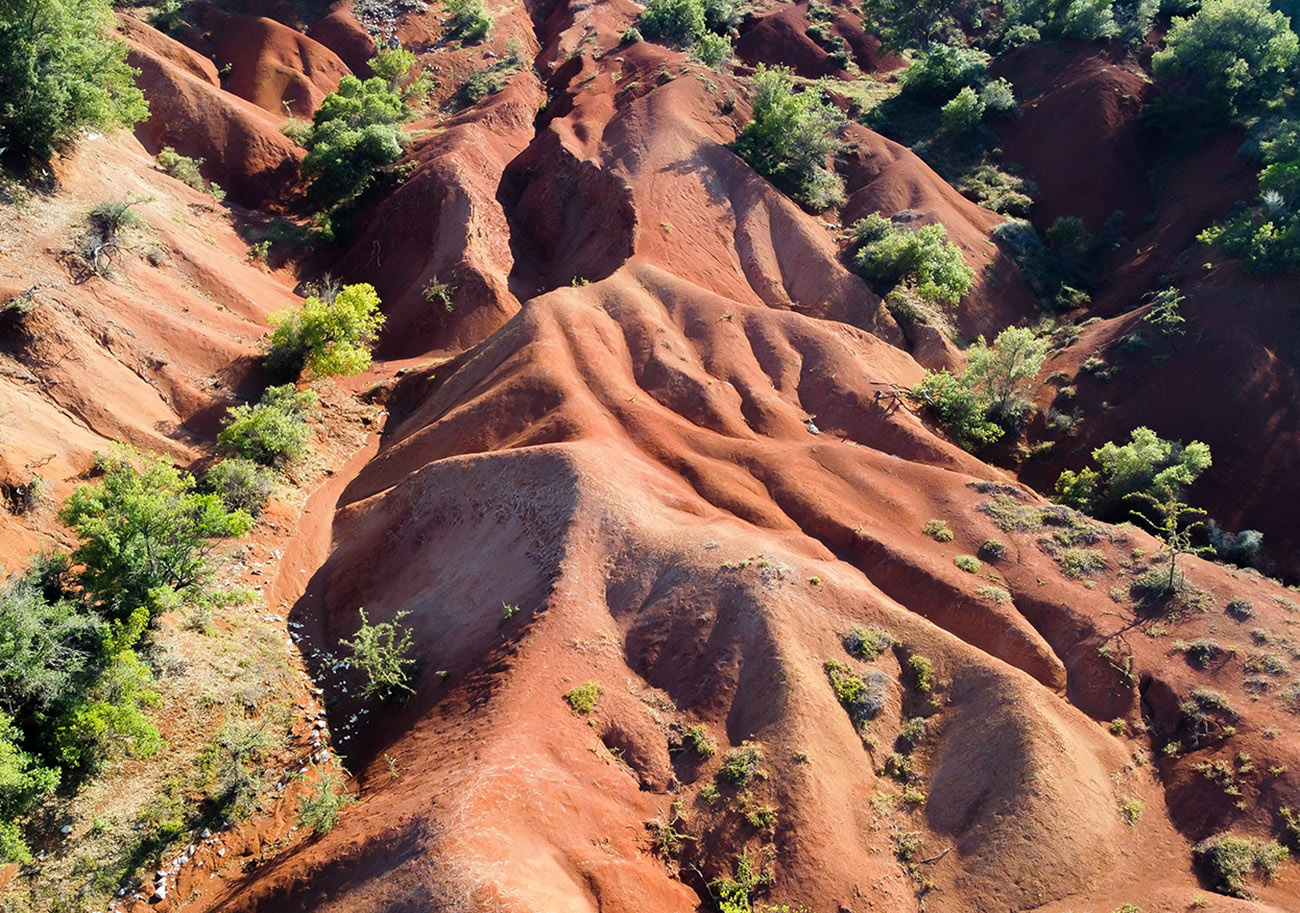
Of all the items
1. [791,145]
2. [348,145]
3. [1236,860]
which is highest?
[791,145]

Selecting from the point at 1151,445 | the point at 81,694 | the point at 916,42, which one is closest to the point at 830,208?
the point at 1151,445

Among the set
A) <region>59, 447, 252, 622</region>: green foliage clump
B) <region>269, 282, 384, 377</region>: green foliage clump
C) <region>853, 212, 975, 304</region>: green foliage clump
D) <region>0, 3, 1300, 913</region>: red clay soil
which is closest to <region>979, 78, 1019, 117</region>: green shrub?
<region>853, 212, 975, 304</region>: green foliage clump

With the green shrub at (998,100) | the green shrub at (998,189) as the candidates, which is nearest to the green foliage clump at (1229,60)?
the green shrub at (998,100)

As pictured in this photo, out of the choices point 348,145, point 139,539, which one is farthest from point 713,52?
point 139,539

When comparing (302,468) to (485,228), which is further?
(485,228)

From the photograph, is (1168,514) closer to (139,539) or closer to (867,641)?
(867,641)

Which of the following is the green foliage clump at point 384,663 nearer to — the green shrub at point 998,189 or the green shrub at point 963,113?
the green shrub at point 998,189

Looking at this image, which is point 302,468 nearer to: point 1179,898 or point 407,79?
point 1179,898
